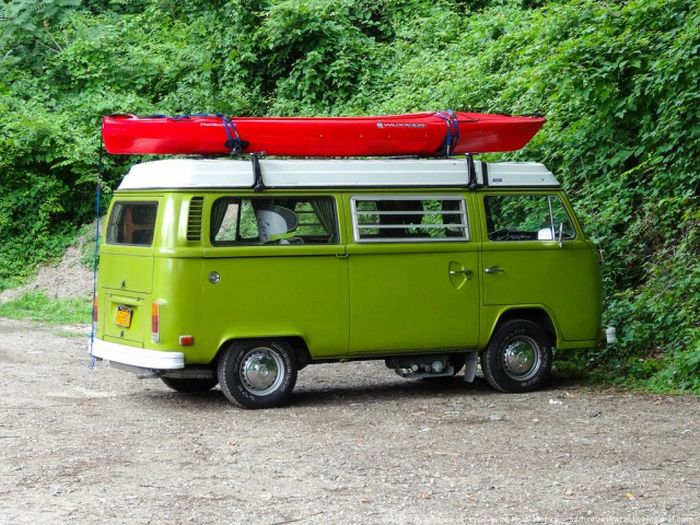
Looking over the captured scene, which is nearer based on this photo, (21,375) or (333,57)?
(21,375)

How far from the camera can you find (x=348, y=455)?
8594 millimetres

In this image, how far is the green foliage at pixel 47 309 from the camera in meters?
18.5

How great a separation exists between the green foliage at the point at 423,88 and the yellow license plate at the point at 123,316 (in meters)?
5.18

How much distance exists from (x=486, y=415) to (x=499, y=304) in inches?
57.3

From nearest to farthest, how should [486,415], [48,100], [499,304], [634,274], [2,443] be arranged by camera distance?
[2,443], [486,415], [499,304], [634,274], [48,100]

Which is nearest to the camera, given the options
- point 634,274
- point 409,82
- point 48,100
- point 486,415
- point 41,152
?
point 486,415

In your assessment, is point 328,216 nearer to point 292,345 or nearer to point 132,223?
point 292,345

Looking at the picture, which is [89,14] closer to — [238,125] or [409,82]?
[409,82]

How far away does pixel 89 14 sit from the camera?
2717 cm

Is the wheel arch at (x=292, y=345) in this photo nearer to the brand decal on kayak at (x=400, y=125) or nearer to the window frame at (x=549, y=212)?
the window frame at (x=549, y=212)

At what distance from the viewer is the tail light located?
10281mm

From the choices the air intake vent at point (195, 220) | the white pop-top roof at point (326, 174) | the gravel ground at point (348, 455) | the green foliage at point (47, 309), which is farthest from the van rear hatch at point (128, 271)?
the green foliage at point (47, 309)

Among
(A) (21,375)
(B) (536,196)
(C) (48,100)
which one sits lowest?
(A) (21,375)

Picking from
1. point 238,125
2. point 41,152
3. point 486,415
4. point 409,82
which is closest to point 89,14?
point 41,152
